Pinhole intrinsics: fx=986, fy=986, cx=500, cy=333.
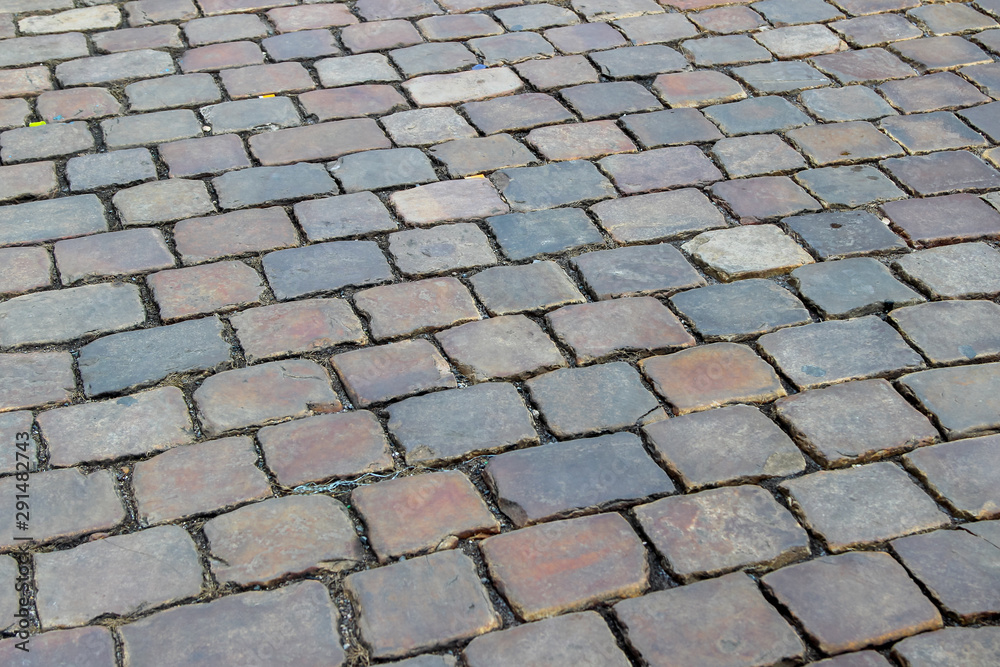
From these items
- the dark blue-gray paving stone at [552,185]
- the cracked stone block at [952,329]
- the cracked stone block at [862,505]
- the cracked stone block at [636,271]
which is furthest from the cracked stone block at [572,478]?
the dark blue-gray paving stone at [552,185]

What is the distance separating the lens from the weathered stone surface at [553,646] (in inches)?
70.1

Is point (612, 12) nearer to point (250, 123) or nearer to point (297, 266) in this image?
point (250, 123)

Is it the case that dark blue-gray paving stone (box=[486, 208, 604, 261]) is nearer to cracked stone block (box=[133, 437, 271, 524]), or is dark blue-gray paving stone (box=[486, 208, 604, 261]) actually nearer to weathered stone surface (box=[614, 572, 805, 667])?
cracked stone block (box=[133, 437, 271, 524])

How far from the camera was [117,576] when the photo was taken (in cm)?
190

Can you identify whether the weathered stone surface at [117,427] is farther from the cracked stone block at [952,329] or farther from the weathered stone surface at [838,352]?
the cracked stone block at [952,329]

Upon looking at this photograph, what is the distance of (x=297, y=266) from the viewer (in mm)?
2709

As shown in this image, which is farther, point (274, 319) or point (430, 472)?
point (274, 319)

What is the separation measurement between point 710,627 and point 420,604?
545mm

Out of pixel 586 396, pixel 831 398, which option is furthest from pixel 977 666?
pixel 586 396

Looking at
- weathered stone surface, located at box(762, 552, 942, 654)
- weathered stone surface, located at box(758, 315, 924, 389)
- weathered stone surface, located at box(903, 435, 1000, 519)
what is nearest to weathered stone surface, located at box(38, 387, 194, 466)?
weathered stone surface, located at box(762, 552, 942, 654)

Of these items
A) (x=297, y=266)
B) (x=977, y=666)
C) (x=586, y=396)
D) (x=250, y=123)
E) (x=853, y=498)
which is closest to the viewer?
(x=977, y=666)

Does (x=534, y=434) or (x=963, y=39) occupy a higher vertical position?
(x=963, y=39)

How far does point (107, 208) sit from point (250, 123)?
0.61 m

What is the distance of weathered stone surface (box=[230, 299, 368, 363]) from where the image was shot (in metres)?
2.45
